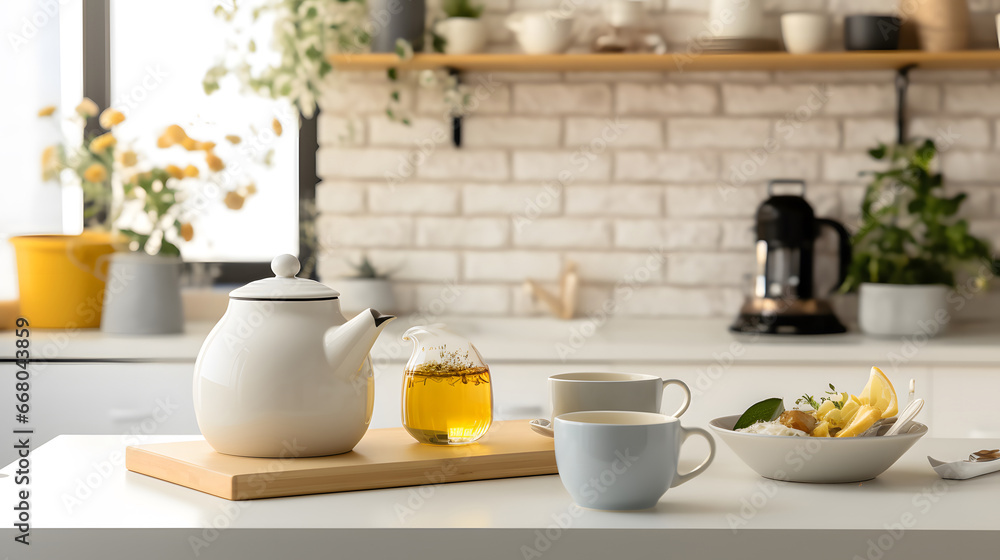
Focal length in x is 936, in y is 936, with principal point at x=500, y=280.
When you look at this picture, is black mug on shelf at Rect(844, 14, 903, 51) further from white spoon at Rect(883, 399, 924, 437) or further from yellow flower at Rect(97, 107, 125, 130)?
yellow flower at Rect(97, 107, 125, 130)

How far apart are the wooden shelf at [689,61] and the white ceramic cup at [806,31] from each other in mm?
40

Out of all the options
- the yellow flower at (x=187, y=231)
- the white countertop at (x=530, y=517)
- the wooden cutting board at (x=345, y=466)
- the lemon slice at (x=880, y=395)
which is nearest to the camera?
the white countertop at (x=530, y=517)

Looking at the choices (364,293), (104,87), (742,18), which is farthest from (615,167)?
(104,87)

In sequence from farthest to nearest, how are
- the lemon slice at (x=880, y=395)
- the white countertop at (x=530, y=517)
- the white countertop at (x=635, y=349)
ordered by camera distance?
the white countertop at (x=635, y=349) → the lemon slice at (x=880, y=395) → the white countertop at (x=530, y=517)

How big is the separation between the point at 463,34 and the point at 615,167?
0.54 m

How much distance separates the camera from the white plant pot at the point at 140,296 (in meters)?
2.22

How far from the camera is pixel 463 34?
2453 mm

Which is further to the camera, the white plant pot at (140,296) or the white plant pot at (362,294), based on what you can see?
the white plant pot at (362,294)

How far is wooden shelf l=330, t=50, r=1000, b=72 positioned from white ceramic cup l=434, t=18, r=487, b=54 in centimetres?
5

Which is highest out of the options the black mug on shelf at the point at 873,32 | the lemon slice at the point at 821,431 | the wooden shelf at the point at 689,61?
the black mug on shelf at the point at 873,32

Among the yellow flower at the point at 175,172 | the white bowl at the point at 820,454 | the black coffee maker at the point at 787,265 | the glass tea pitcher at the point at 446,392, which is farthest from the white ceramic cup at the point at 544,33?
the white bowl at the point at 820,454

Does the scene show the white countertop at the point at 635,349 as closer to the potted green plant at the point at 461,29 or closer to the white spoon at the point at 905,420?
the potted green plant at the point at 461,29

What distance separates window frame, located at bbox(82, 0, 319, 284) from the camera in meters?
2.63

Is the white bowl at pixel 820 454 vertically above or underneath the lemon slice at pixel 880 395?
underneath
